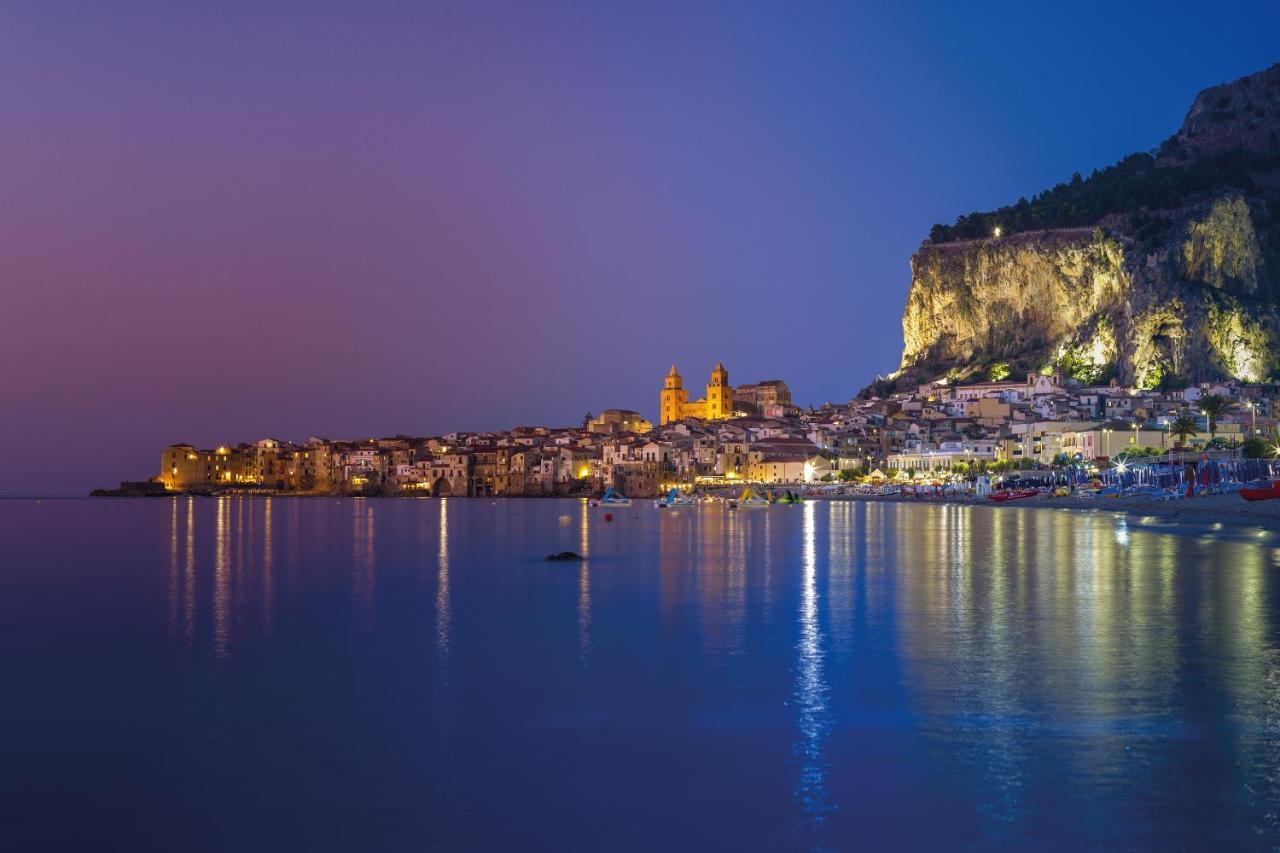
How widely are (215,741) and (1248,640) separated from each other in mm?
11861

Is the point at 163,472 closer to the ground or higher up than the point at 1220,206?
closer to the ground

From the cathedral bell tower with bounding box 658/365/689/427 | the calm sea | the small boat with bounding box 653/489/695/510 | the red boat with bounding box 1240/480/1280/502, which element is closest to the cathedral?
the cathedral bell tower with bounding box 658/365/689/427

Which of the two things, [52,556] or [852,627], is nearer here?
[852,627]

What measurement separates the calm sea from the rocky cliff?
296 feet

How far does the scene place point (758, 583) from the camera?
23.5 metres

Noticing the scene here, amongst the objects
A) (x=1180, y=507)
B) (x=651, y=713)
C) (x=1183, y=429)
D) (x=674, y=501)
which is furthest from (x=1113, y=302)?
(x=651, y=713)

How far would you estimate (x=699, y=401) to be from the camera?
14975 cm

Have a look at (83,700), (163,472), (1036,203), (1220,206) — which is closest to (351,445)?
(163,472)

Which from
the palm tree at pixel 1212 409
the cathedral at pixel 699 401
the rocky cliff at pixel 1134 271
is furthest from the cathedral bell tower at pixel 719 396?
the palm tree at pixel 1212 409

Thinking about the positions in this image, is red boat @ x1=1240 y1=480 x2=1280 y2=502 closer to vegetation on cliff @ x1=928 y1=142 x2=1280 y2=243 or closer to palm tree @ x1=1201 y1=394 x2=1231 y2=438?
palm tree @ x1=1201 y1=394 x2=1231 y2=438

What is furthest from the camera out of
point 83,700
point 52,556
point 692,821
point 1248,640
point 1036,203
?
point 1036,203

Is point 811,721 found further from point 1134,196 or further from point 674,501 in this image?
point 1134,196

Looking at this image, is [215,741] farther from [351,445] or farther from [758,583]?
[351,445]

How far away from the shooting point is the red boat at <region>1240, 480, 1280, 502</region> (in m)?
46.4
